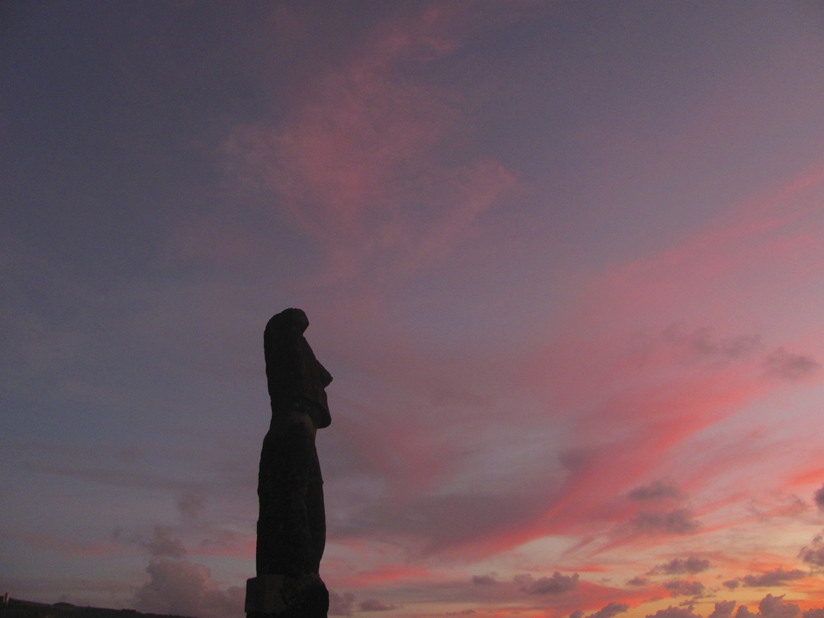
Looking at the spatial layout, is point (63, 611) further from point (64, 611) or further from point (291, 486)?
point (291, 486)

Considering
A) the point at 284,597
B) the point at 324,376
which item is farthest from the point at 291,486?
the point at 324,376

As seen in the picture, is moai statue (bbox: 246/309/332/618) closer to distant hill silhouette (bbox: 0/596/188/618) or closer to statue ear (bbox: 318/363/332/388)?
statue ear (bbox: 318/363/332/388)

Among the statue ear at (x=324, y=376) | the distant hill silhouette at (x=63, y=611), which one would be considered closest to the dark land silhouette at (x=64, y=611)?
the distant hill silhouette at (x=63, y=611)

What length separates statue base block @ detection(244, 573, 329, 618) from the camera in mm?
10438

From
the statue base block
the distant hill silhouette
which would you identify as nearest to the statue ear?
the statue base block

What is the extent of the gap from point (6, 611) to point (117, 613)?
8314 mm

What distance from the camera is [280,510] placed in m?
11.3

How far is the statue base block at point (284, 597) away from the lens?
1044 centimetres

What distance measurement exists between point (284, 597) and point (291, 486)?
183cm

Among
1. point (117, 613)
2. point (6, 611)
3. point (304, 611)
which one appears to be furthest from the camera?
point (117, 613)

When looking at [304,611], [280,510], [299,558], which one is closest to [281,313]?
[280,510]

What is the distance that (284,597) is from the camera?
414 inches

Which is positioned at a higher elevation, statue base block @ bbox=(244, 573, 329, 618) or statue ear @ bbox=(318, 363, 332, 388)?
statue ear @ bbox=(318, 363, 332, 388)

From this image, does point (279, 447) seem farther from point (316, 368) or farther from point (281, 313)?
point (281, 313)
